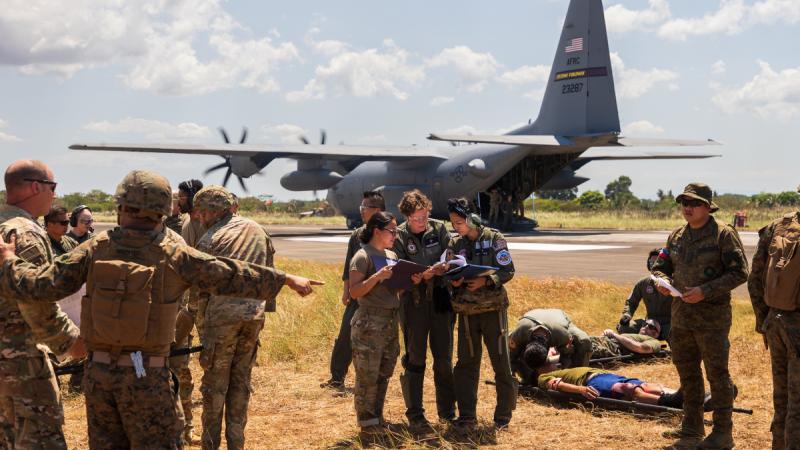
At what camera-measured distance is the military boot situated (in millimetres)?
6145

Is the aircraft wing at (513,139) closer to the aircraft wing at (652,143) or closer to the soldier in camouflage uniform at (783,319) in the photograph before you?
the aircraft wing at (652,143)

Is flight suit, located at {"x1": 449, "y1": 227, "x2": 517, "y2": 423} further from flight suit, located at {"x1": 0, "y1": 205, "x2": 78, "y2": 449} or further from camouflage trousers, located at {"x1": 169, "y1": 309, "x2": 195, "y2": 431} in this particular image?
flight suit, located at {"x1": 0, "y1": 205, "x2": 78, "y2": 449}

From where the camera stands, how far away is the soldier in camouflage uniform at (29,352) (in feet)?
14.1

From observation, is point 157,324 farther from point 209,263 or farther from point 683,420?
point 683,420

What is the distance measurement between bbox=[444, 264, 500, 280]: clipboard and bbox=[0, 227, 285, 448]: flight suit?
2.74 meters

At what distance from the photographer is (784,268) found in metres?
5.40

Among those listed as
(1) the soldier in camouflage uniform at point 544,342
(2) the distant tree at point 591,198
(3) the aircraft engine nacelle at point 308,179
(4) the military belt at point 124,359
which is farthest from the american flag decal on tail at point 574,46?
(2) the distant tree at point 591,198

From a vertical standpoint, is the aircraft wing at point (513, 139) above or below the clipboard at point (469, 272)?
above

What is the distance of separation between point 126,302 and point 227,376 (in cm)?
205

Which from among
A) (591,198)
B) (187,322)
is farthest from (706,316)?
(591,198)

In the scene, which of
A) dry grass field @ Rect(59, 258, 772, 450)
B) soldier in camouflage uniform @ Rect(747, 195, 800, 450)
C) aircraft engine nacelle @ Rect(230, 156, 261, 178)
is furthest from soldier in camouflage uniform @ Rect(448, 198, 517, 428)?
aircraft engine nacelle @ Rect(230, 156, 261, 178)

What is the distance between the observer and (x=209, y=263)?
421 cm

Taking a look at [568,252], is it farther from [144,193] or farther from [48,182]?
[144,193]

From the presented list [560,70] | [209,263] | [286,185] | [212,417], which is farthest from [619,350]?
[286,185]
